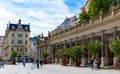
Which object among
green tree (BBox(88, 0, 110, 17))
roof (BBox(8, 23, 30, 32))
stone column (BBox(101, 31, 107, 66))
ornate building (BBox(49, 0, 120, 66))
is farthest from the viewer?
roof (BBox(8, 23, 30, 32))

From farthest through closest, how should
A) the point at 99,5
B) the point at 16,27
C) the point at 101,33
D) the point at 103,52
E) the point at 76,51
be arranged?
1. the point at 16,27
2. the point at 99,5
3. the point at 76,51
4. the point at 103,52
5. the point at 101,33

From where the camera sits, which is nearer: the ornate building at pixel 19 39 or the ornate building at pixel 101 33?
the ornate building at pixel 101 33

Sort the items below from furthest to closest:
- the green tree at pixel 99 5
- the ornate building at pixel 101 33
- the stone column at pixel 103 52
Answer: the green tree at pixel 99 5, the stone column at pixel 103 52, the ornate building at pixel 101 33

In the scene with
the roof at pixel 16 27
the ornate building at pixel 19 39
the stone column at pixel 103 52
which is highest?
the roof at pixel 16 27

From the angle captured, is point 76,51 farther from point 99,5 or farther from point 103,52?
point 99,5

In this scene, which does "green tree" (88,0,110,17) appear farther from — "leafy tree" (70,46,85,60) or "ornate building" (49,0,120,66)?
"leafy tree" (70,46,85,60)

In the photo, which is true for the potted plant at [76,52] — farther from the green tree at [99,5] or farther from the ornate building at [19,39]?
the ornate building at [19,39]

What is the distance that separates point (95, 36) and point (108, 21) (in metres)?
7.49

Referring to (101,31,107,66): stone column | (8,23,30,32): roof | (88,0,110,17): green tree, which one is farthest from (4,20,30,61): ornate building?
(101,31,107,66): stone column

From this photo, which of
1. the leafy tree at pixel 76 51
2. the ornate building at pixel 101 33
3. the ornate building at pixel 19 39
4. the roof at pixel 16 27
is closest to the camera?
the ornate building at pixel 101 33

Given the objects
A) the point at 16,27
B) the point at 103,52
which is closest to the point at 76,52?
the point at 103,52

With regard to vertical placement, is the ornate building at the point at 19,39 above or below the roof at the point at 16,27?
below

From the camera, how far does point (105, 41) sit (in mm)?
48438

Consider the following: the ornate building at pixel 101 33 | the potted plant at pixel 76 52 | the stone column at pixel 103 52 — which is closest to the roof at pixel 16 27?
A: the ornate building at pixel 101 33
